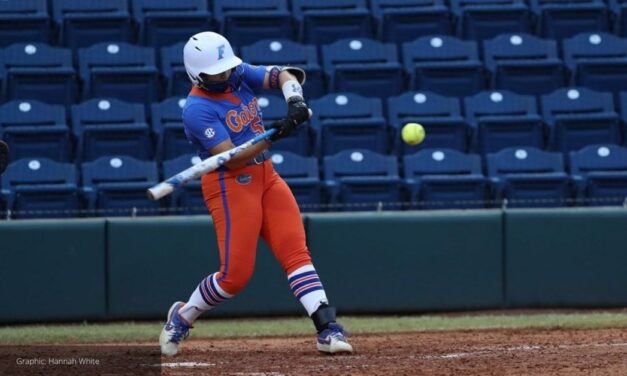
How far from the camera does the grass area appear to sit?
26.5ft

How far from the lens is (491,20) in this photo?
1237 cm

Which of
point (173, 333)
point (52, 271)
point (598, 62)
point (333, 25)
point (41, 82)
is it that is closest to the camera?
point (173, 333)

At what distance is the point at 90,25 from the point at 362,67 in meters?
2.95

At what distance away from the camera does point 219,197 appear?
621cm

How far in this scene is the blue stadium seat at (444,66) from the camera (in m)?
11.5

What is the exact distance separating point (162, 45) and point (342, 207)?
3.33m

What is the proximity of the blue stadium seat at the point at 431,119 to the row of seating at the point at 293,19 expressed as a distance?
146cm

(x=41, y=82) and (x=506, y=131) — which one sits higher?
(x=41, y=82)

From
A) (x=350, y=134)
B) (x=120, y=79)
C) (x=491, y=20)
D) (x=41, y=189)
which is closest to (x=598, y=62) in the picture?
(x=491, y=20)

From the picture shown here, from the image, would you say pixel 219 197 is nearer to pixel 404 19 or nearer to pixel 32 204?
pixel 32 204

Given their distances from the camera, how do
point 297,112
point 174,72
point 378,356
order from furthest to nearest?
1. point 174,72
2. point 378,356
3. point 297,112

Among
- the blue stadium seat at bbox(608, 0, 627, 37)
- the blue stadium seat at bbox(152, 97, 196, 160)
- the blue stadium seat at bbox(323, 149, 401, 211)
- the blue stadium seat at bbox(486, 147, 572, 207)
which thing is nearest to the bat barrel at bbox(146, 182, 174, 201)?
the blue stadium seat at bbox(323, 149, 401, 211)

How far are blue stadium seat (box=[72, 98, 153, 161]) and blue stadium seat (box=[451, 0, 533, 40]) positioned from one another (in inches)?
150

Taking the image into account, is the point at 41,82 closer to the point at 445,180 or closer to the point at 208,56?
the point at 445,180
